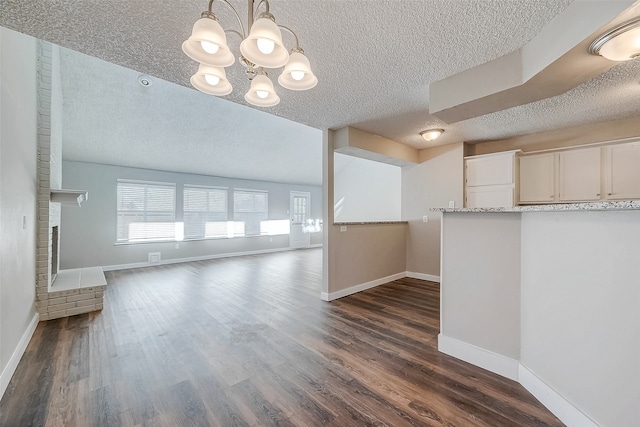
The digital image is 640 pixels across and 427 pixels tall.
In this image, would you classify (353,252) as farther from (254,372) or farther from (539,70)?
(539,70)

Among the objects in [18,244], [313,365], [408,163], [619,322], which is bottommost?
[313,365]

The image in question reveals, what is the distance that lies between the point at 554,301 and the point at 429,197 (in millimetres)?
3288

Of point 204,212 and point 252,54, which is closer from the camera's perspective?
point 252,54

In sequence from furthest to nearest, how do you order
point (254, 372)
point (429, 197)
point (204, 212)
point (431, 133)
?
point (204, 212)
point (429, 197)
point (431, 133)
point (254, 372)

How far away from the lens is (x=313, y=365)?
1.98 m

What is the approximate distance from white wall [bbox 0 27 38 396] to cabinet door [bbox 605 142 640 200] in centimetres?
610

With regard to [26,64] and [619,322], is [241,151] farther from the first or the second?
[619,322]

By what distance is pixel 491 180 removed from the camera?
407 cm

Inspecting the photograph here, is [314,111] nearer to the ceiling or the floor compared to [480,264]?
nearer to the ceiling

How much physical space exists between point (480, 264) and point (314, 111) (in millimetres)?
2360

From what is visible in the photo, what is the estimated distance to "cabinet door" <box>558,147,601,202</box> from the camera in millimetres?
3385

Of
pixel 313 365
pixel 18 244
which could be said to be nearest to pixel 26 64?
pixel 18 244

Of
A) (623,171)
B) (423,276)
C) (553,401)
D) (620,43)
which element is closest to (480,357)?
(553,401)

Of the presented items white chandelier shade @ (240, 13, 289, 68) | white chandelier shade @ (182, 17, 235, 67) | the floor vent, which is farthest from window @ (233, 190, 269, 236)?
white chandelier shade @ (240, 13, 289, 68)
